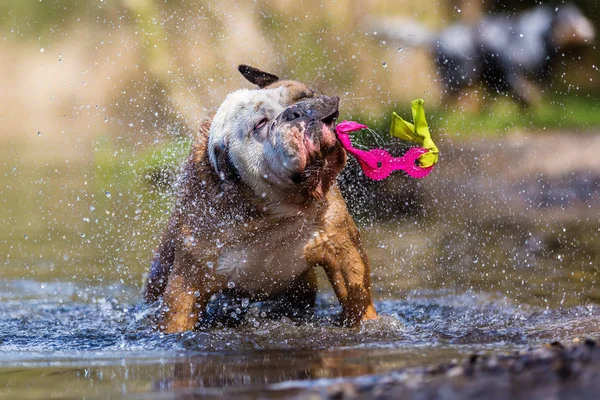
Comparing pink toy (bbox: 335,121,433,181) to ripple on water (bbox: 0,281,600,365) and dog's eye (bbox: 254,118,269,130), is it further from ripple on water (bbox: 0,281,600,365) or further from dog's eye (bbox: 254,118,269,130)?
ripple on water (bbox: 0,281,600,365)

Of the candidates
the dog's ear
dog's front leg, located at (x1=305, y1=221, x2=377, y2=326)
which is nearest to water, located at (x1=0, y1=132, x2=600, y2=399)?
dog's front leg, located at (x1=305, y1=221, x2=377, y2=326)

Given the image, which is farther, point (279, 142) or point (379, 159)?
point (379, 159)

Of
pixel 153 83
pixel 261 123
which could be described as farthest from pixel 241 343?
pixel 153 83

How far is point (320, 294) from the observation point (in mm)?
7441

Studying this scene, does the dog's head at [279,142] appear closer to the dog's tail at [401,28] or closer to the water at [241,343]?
the water at [241,343]

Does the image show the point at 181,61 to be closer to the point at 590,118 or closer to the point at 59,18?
the point at 59,18

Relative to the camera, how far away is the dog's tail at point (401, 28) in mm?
14711

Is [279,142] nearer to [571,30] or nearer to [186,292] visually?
[186,292]

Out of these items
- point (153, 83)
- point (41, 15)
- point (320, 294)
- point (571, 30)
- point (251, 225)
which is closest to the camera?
point (251, 225)

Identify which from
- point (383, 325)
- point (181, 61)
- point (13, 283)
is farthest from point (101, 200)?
point (383, 325)

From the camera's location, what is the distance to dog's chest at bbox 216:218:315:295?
5594mm

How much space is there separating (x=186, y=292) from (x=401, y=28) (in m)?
10.1

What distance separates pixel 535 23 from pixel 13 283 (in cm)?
937

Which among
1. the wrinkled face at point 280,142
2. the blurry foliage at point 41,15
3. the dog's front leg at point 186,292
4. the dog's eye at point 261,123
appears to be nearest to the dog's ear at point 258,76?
the wrinkled face at point 280,142
